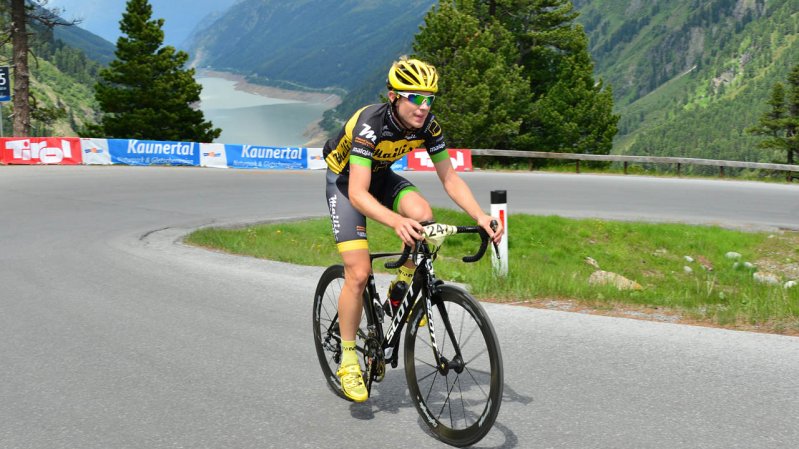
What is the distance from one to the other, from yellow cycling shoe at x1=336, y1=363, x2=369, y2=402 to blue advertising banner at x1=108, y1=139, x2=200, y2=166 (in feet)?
89.8

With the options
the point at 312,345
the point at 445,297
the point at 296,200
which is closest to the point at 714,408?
the point at 445,297

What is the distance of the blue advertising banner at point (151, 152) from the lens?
29609 mm

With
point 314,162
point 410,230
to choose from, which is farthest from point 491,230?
point 314,162

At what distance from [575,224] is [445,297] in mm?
14251

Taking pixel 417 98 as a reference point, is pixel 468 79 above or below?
above

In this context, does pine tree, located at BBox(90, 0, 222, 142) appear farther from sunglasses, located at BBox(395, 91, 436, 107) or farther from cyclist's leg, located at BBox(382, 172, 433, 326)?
sunglasses, located at BBox(395, 91, 436, 107)

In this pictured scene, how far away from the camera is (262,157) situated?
30.3 metres

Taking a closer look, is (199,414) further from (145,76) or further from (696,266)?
(145,76)

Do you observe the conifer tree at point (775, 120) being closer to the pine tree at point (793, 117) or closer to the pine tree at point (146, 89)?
the pine tree at point (793, 117)

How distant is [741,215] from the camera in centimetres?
1872

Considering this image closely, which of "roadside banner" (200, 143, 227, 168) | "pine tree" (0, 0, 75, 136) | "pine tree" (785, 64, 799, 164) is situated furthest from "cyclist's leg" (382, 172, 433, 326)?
"pine tree" (785, 64, 799, 164)

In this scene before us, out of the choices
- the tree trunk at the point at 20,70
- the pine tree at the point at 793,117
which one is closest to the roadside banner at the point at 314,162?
the tree trunk at the point at 20,70

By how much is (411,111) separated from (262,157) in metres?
26.9

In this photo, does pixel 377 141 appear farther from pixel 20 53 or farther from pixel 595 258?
pixel 20 53
